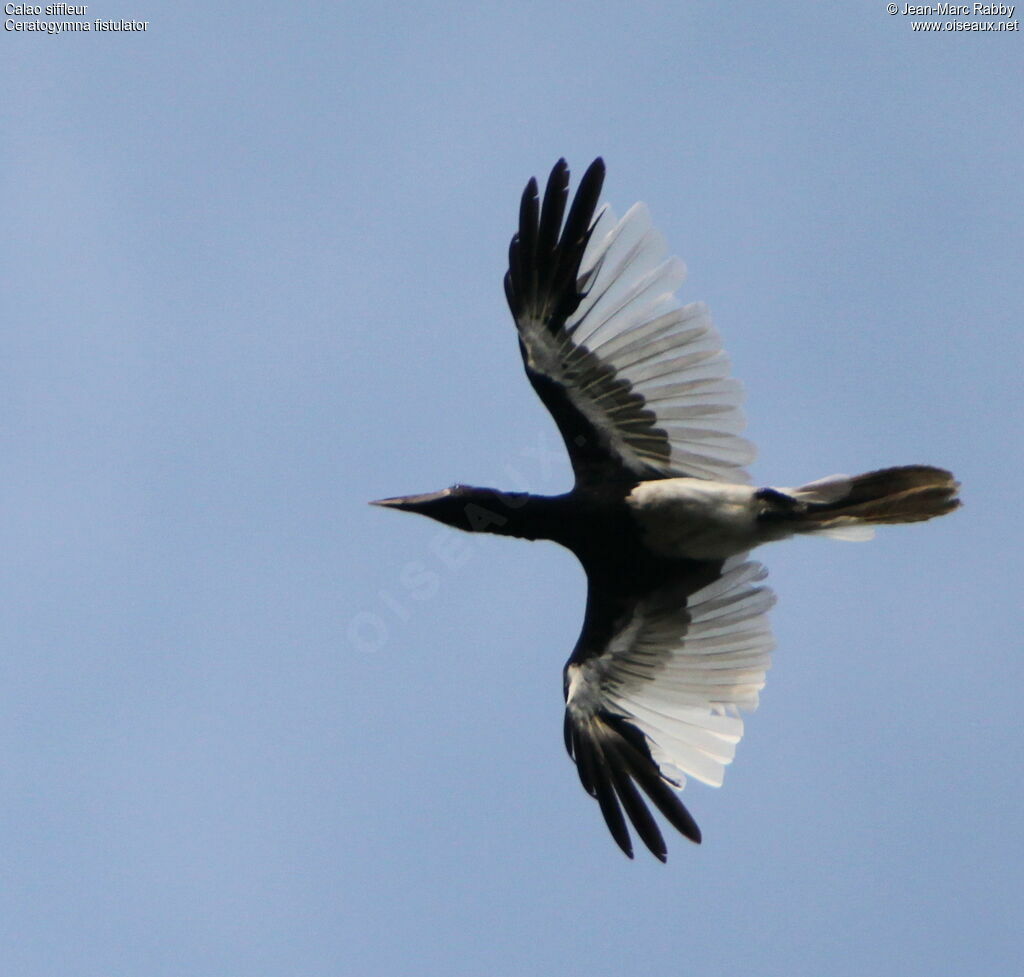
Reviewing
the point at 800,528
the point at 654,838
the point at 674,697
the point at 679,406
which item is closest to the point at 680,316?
the point at 679,406

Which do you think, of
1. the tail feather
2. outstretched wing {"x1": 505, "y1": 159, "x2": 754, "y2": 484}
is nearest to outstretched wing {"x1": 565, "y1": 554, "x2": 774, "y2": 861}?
the tail feather

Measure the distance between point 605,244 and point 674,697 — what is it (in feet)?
8.09

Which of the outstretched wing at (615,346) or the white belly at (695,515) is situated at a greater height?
the outstretched wing at (615,346)

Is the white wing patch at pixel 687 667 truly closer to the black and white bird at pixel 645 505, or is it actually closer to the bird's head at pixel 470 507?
the black and white bird at pixel 645 505

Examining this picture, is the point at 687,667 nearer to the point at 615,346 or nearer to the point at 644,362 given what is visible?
the point at 644,362

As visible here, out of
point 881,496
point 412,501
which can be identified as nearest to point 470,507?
point 412,501

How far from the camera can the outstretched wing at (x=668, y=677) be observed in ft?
28.2

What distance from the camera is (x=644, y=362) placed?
8492mm

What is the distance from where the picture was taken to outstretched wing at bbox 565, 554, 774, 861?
8586 mm

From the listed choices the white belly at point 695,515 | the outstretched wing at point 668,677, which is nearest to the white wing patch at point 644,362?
the white belly at point 695,515

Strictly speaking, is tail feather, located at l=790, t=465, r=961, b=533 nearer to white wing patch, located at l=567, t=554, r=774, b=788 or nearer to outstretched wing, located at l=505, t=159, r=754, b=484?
outstretched wing, located at l=505, t=159, r=754, b=484

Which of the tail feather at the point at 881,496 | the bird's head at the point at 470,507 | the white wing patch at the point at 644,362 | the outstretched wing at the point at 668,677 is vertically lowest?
the outstretched wing at the point at 668,677

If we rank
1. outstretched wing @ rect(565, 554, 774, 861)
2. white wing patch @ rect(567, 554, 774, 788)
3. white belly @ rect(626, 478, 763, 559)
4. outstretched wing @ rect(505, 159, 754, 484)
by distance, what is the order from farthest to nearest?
1. white wing patch @ rect(567, 554, 774, 788)
2. outstretched wing @ rect(565, 554, 774, 861)
3. white belly @ rect(626, 478, 763, 559)
4. outstretched wing @ rect(505, 159, 754, 484)

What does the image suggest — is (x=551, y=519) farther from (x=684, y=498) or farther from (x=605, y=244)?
(x=605, y=244)
